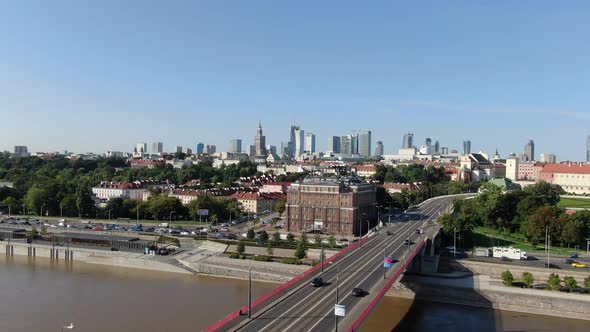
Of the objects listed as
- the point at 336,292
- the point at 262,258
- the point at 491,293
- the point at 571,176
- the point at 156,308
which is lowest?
the point at 156,308

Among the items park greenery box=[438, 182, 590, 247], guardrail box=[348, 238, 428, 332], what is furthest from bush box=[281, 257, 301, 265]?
park greenery box=[438, 182, 590, 247]

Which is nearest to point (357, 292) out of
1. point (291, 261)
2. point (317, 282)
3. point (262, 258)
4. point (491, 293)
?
point (317, 282)

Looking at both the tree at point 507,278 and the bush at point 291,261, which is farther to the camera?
the bush at point 291,261

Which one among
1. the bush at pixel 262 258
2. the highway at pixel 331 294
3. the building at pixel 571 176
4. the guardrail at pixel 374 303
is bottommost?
the bush at pixel 262 258

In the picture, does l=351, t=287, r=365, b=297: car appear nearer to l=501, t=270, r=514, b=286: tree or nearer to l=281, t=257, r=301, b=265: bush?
l=501, t=270, r=514, b=286: tree

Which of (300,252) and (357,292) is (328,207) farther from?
(357,292)

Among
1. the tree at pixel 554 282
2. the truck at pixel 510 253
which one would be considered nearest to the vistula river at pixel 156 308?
the tree at pixel 554 282

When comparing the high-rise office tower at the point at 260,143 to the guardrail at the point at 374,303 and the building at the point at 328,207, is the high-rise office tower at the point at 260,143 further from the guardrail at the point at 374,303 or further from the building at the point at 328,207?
the guardrail at the point at 374,303
